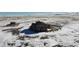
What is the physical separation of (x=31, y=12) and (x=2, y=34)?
427 millimetres

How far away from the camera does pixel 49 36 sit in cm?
217

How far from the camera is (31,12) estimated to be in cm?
217

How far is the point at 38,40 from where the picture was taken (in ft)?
7.11

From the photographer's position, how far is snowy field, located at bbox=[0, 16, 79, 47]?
2.15 metres

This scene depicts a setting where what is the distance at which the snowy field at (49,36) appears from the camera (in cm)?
215
